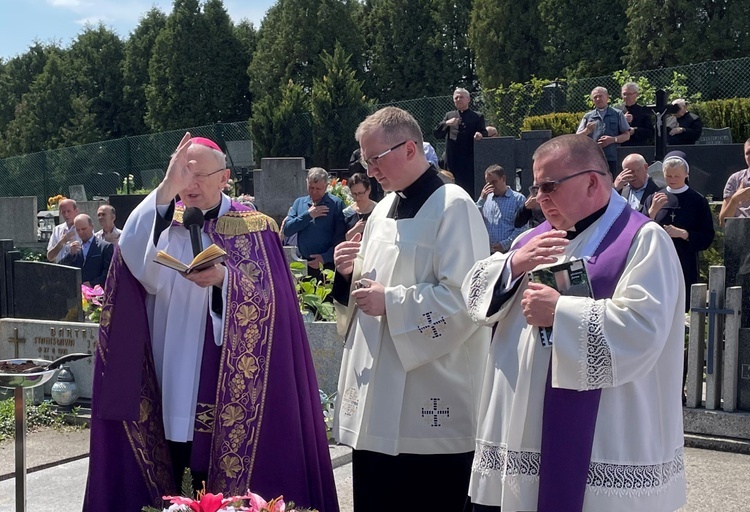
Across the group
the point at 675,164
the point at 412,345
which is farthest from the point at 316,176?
the point at 412,345

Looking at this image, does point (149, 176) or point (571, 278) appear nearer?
point (571, 278)

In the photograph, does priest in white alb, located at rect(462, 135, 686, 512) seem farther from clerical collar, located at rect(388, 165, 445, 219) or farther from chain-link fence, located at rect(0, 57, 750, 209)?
chain-link fence, located at rect(0, 57, 750, 209)

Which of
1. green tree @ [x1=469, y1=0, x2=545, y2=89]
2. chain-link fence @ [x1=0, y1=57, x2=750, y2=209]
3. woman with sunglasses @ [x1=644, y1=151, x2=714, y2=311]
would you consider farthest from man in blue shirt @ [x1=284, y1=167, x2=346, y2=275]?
green tree @ [x1=469, y1=0, x2=545, y2=89]

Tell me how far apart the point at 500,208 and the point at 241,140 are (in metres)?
15.3

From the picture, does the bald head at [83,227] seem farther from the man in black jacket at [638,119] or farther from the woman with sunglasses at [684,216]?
the man in black jacket at [638,119]

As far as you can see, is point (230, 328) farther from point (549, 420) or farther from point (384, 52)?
point (384, 52)

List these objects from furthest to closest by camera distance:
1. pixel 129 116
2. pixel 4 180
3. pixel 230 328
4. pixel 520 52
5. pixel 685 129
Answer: pixel 129 116 → pixel 520 52 → pixel 4 180 → pixel 685 129 → pixel 230 328

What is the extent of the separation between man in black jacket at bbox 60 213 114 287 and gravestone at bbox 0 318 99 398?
1.85 meters

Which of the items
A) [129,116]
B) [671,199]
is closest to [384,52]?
[129,116]

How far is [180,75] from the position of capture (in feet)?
175

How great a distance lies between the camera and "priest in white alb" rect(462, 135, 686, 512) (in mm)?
2920

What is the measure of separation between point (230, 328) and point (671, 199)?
4.91 meters

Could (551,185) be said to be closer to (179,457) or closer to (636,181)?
(179,457)

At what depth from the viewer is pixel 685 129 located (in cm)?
1349
